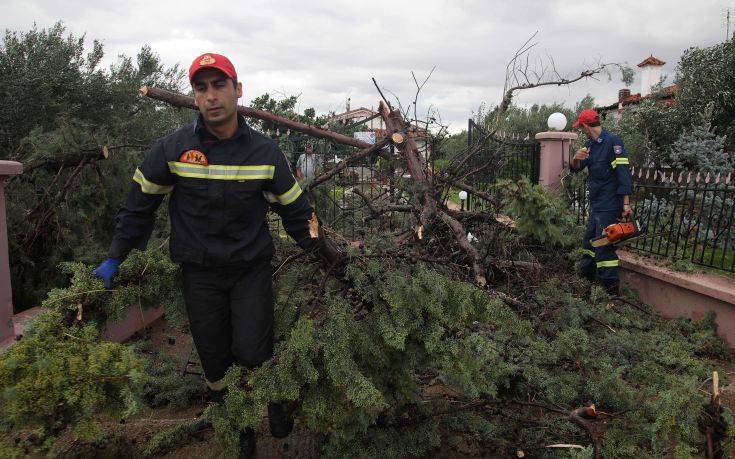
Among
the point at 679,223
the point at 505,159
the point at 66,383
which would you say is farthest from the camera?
the point at 505,159

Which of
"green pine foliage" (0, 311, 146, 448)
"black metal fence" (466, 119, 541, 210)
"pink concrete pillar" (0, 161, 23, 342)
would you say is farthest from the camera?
"black metal fence" (466, 119, 541, 210)

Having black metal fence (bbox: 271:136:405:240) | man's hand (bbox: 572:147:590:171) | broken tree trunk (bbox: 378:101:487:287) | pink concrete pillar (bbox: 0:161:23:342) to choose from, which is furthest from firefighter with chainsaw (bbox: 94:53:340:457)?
man's hand (bbox: 572:147:590:171)

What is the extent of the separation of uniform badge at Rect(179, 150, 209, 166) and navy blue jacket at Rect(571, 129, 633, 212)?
4147 millimetres

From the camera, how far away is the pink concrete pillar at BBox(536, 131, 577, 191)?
662 centimetres

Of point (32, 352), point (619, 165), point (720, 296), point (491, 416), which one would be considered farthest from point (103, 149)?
point (720, 296)

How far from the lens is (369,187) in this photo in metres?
5.54

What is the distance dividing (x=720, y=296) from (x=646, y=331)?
2.31 ft

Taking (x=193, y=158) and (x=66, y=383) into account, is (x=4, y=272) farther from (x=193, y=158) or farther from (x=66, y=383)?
(x=66, y=383)

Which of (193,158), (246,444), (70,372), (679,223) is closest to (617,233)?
(679,223)

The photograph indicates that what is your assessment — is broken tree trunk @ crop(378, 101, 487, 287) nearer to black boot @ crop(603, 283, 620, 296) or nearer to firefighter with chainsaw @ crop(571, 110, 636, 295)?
firefighter with chainsaw @ crop(571, 110, 636, 295)

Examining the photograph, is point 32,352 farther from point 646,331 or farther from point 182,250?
point 646,331

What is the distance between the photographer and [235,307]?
2.57 metres

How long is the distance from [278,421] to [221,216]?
1.14 m

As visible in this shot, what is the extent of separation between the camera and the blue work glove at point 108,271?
7.47ft
